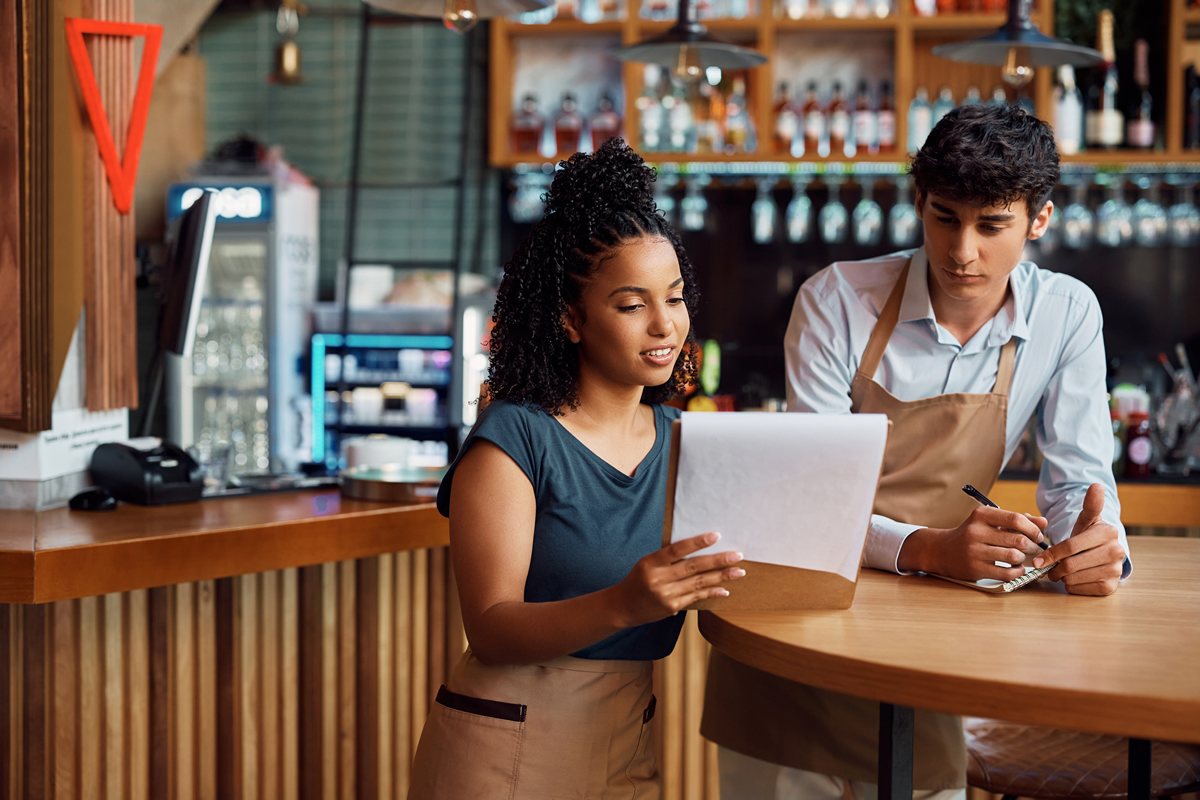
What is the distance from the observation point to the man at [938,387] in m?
1.51

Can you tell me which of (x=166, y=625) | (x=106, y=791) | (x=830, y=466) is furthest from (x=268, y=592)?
(x=830, y=466)

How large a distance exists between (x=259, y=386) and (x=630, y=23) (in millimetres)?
2423

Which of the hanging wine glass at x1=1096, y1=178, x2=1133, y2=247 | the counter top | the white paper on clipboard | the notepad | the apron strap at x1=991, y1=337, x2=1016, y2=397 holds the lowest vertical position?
the counter top

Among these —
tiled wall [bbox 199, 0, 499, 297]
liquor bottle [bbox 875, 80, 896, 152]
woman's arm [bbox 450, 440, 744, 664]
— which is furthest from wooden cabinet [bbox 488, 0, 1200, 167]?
woman's arm [bbox 450, 440, 744, 664]

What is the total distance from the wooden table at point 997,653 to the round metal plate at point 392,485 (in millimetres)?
1171

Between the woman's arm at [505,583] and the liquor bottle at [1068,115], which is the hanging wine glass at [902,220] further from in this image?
the woman's arm at [505,583]

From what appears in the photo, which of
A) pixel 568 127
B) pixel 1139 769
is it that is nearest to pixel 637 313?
pixel 1139 769

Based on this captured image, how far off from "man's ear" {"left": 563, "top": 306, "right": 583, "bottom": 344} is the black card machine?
4.30 ft

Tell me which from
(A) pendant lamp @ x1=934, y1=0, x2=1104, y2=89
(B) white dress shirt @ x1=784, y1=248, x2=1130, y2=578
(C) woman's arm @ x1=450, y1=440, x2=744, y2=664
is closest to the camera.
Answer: (C) woman's arm @ x1=450, y1=440, x2=744, y2=664

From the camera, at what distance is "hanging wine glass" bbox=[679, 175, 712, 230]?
14.4ft

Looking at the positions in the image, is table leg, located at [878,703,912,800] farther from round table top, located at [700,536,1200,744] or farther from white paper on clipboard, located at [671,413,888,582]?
white paper on clipboard, located at [671,413,888,582]

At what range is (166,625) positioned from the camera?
215cm

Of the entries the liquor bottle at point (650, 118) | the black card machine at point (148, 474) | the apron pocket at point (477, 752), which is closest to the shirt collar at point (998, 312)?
the apron pocket at point (477, 752)

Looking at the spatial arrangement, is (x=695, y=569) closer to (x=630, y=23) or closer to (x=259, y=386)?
(x=630, y=23)
